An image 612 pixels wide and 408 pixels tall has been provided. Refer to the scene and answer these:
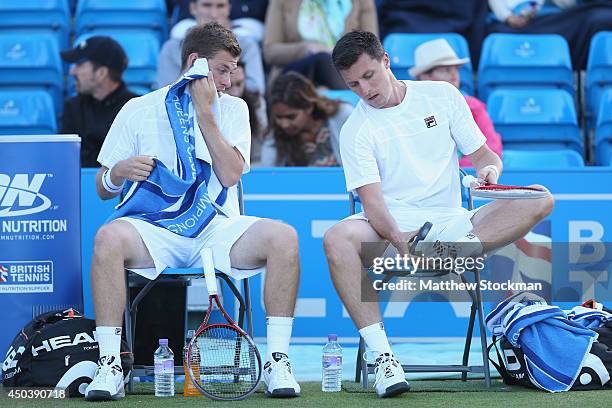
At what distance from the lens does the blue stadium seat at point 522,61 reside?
8047 millimetres

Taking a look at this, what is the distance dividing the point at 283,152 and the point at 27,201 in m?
2.21

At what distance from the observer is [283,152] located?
6.86m

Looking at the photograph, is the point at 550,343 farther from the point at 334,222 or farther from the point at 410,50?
the point at 410,50

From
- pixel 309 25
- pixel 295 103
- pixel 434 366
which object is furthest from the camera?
pixel 309 25

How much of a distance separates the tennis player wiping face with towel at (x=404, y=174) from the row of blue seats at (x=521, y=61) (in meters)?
3.07

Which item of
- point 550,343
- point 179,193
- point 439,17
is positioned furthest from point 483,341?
point 439,17

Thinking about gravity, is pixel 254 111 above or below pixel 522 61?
below

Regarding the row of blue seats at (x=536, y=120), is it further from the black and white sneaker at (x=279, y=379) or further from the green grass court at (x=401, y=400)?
the black and white sneaker at (x=279, y=379)

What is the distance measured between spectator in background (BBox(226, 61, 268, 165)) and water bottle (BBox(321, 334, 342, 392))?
2.60 metres

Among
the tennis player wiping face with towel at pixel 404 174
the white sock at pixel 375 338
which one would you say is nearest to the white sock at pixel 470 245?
the tennis player wiping face with towel at pixel 404 174

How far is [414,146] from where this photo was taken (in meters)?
4.88

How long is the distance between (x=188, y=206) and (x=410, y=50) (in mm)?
3700

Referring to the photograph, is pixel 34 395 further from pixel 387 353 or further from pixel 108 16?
pixel 108 16

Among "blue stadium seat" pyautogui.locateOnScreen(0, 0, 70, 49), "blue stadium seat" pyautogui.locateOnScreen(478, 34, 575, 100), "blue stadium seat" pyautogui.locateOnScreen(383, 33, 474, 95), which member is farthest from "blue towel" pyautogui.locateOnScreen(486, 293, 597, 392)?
"blue stadium seat" pyautogui.locateOnScreen(0, 0, 70, 49)
